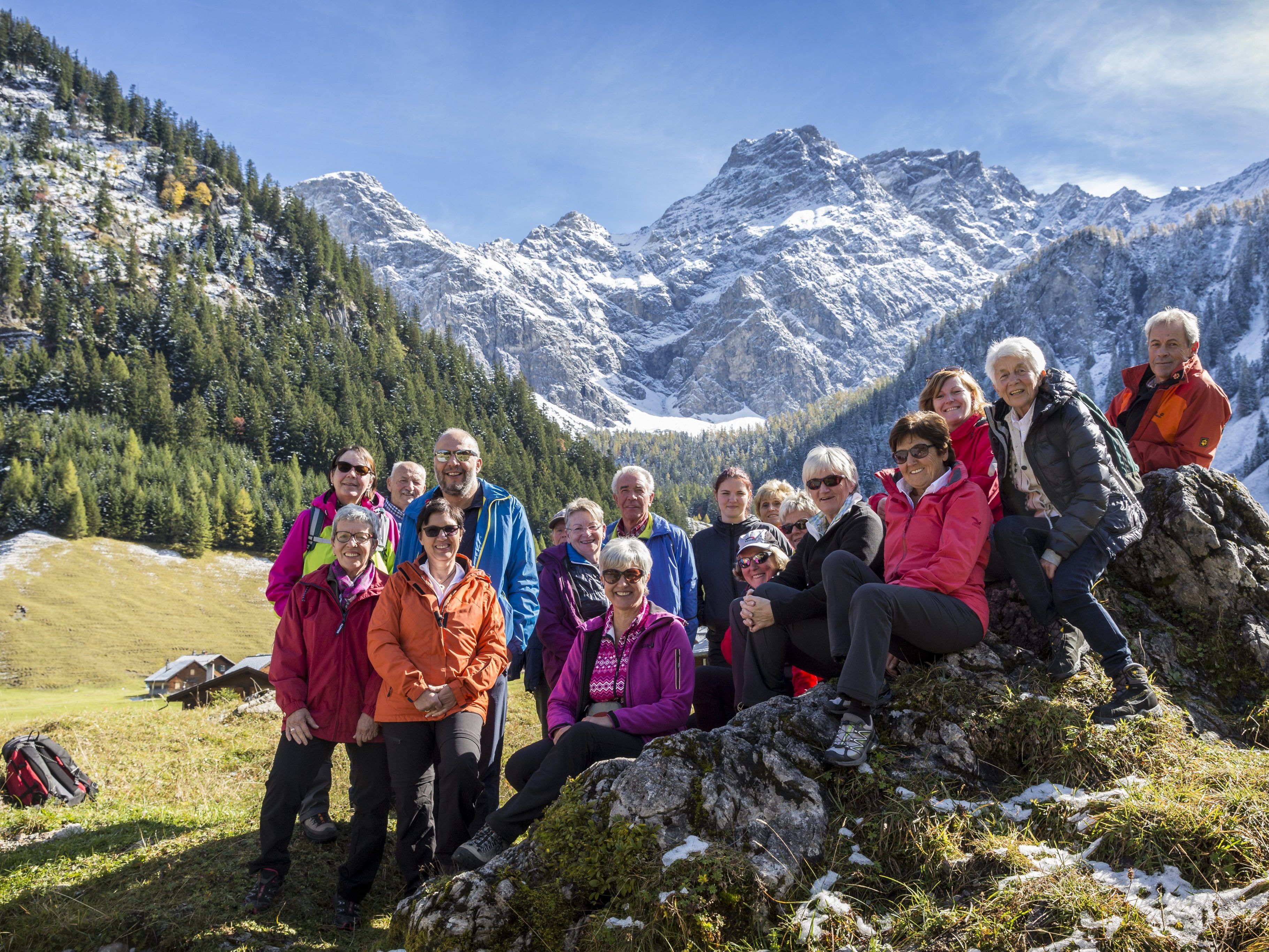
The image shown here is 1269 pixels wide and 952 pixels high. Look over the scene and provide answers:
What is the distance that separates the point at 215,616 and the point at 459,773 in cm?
5606

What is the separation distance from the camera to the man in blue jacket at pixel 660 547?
7180mm

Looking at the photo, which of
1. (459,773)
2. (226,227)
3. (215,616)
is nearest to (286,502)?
(215,616)

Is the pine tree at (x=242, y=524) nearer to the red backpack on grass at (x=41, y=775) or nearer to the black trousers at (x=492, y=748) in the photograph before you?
the red backpack on grass at (x=41, y=775)

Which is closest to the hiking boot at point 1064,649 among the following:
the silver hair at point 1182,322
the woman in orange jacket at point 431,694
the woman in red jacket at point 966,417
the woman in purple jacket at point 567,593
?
the woman in red jacket at point 966,417

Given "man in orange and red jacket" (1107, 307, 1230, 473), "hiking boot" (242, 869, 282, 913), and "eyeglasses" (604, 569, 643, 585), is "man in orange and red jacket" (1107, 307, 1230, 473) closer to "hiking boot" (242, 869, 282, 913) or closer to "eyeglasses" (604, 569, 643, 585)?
"eyeglasses" (604, 569, 643, 585)

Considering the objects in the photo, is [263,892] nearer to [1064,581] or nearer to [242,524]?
[1064,581]

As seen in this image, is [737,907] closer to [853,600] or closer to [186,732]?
[853,600]


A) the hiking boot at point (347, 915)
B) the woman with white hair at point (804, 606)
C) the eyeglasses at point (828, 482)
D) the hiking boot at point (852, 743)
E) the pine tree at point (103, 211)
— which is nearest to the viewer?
the hiking boot at point (852, 743)

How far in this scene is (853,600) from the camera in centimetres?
444

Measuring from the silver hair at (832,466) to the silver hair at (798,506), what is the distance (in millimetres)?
736

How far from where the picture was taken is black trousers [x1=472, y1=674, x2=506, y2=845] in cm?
573

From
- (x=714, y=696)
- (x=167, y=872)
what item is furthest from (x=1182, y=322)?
(x=167, y=872)

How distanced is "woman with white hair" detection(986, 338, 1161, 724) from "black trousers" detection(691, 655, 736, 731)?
7.50ft

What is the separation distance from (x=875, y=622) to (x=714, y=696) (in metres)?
2.09
